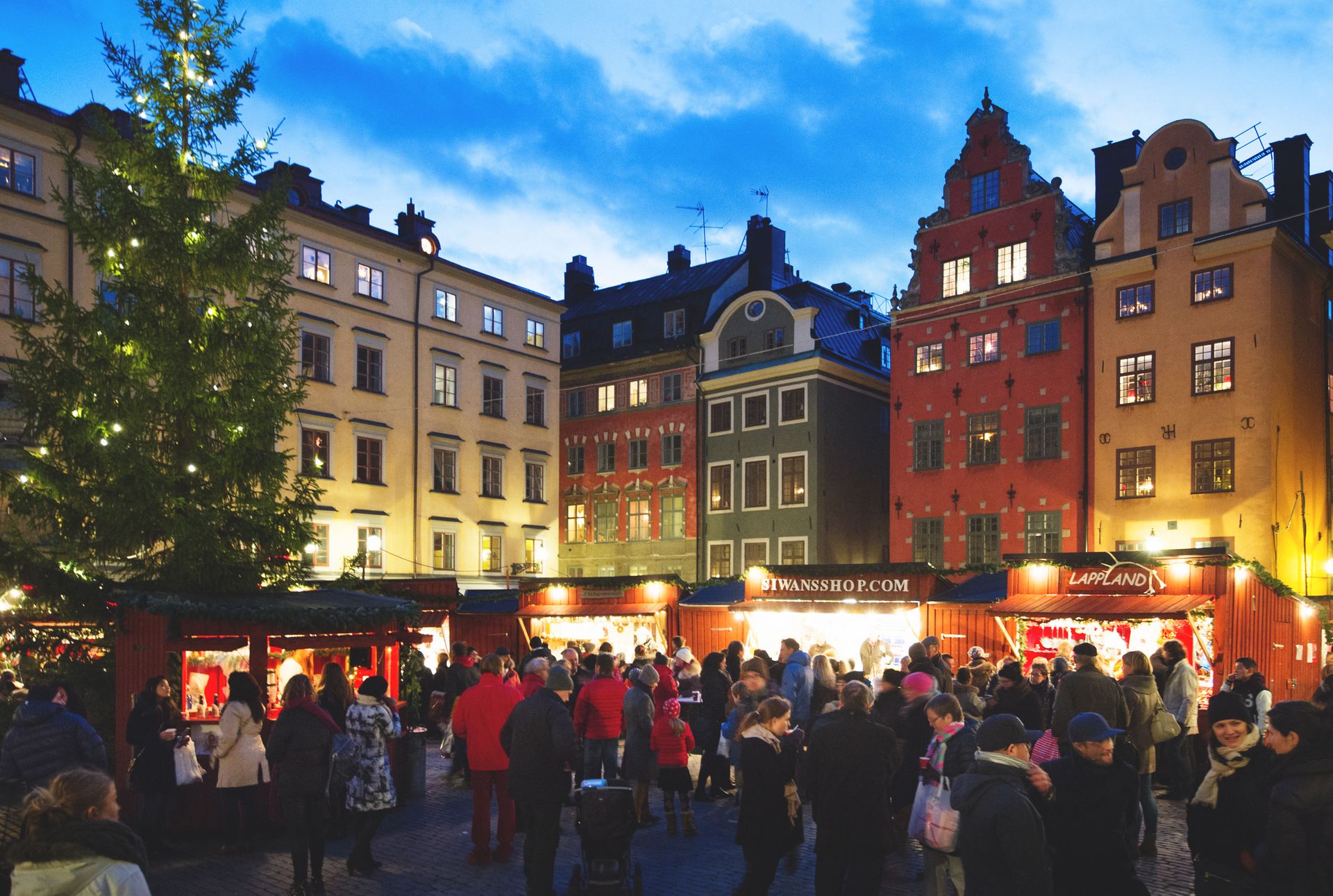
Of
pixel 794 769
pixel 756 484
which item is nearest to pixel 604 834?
pixel 794 769

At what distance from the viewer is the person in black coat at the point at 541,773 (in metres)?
8.29

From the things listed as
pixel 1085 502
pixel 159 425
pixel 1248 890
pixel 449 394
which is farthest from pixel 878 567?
pixel 449 394

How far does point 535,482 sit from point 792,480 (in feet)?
32.1

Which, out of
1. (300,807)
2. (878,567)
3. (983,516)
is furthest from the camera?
(983,516)

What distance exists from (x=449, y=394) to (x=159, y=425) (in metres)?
22.6

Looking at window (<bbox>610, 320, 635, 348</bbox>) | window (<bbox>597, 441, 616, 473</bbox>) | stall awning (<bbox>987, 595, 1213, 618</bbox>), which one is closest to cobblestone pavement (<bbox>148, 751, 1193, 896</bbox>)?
stall awning (<bbox>987, 595, 1213, 618</bbox>)

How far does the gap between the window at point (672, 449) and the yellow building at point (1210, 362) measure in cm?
1466

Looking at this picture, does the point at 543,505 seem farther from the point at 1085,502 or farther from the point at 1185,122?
the point at 1185,122

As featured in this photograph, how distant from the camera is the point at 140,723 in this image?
396 inches

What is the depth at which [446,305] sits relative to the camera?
3538 cm

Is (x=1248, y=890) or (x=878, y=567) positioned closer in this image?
(x=1248, y=890)

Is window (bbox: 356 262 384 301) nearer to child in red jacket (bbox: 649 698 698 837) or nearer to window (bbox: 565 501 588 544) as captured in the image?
window (bbox: 565 501 588 544)

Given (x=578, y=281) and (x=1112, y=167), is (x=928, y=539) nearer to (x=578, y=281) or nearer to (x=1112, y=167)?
(x=1112, y=167)

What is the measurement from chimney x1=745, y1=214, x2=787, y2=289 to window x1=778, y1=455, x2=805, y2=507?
763 centimetres
